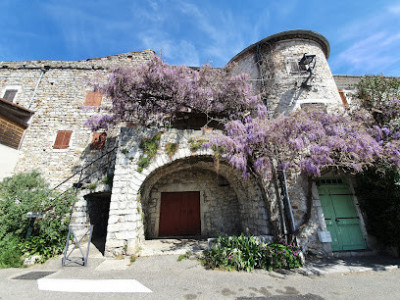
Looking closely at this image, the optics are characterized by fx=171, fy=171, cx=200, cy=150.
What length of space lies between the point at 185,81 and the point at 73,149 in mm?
6039

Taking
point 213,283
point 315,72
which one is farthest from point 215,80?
point 213,283

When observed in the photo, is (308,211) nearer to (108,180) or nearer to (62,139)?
(108,180)

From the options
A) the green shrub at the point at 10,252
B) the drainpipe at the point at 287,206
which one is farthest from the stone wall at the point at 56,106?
the drainpipe at the point at 287,206

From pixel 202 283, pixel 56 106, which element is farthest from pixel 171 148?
pixel 56 106

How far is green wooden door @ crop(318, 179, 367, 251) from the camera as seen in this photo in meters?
5.24

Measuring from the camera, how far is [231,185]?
7254mm

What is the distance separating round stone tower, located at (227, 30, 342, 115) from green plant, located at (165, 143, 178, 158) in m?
3.96

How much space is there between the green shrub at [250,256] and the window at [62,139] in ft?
25.7

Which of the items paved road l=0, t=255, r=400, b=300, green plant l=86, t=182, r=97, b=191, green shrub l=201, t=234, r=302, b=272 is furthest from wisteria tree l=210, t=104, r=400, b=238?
green plant l=86, t=182, r=97, b=191

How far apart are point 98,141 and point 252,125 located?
6.97m

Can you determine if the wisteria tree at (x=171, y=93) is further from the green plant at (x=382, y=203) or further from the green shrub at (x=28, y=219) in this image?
the green plant at (x=382, y=203)

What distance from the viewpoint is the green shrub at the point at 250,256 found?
13.0 feet

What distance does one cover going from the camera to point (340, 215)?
17.9 ft

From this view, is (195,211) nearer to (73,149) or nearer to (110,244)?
(110,244)
